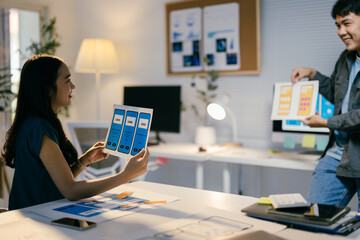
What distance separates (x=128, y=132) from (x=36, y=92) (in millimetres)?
405

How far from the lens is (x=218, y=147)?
3371mm

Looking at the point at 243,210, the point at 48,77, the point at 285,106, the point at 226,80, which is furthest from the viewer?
the point at 226,80

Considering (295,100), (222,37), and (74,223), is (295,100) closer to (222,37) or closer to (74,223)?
(222,37)

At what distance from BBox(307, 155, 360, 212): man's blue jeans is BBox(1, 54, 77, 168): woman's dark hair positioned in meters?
1.35

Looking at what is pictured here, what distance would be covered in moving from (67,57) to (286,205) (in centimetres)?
352

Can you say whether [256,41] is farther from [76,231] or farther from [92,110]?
[76,231]

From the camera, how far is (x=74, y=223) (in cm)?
130

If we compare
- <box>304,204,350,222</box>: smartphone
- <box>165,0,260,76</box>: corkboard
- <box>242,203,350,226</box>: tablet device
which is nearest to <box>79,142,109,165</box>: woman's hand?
<box>242,203,350,226</box>: tablet device

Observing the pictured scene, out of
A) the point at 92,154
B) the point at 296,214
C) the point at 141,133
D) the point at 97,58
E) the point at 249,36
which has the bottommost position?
the point at 296,214

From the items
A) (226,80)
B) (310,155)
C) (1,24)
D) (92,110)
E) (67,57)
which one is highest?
(1,24)

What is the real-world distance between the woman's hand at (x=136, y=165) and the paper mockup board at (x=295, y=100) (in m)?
1.11

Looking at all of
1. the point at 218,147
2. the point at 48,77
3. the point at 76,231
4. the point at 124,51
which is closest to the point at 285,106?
the point at 218,147

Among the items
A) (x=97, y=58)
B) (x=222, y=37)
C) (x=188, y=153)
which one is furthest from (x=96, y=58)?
(x=188, y=153)

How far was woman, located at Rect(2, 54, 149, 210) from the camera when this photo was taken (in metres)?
1.58
